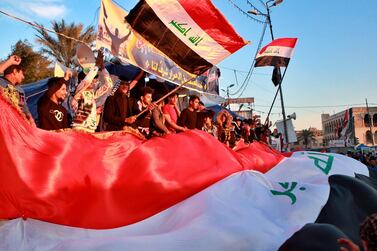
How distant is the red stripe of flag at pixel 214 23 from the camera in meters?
5.80

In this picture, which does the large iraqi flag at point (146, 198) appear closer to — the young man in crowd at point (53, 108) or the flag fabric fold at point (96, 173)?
the flag fabric fold at point (96, 173)

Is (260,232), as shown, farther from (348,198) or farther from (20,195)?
(20,195)

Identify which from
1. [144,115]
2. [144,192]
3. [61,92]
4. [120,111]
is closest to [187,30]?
[144,115]

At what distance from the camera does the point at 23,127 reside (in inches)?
144

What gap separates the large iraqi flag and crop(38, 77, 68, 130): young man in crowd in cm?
53

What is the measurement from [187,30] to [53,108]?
2.39 metres

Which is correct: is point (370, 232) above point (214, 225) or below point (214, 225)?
above

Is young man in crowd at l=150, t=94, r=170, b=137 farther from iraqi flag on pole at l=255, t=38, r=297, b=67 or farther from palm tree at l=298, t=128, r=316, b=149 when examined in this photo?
palm tree at l=298, t=128, r=316, b=149

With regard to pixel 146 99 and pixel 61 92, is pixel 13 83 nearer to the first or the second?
pixel 61 92

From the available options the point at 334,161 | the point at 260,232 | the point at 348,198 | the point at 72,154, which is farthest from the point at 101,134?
the point at 334,161

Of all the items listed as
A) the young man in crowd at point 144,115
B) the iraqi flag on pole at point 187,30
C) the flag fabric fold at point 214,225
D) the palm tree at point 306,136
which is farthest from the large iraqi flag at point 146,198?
the palm tree at point 306,136

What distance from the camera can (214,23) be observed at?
593 cm

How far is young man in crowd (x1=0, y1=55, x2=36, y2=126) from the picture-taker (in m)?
3.89

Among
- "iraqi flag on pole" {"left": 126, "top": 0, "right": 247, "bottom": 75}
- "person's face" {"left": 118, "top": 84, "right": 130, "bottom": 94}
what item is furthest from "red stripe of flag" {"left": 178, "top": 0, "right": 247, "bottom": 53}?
"person's face" {"left": 118, "top": 84, "right": 130, "bottom": 94}
